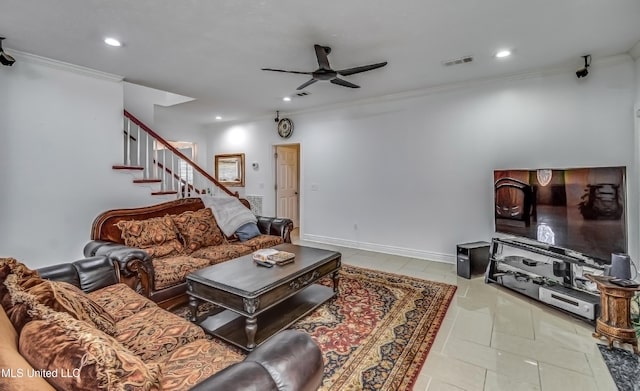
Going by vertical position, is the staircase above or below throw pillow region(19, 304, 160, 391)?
above

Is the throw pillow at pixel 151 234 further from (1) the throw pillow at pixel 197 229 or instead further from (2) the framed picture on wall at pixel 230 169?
(2) the framed picture on wall at pixel 230 169

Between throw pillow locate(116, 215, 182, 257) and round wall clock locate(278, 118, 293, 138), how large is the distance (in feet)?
10.8

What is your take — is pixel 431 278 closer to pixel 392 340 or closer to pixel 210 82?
pixel 392 340

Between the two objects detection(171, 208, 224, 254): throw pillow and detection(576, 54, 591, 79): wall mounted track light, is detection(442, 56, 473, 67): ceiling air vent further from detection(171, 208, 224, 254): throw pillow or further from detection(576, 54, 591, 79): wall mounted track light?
detection(171, 208, 224, 254): throw pillow

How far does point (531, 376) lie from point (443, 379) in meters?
0.59

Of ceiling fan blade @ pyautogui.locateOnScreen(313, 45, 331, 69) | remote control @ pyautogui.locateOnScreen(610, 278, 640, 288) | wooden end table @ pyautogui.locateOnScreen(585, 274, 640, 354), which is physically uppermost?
ceiling fan blade @ pyautogui.locateOnScreen(313, 45, 331, 69)

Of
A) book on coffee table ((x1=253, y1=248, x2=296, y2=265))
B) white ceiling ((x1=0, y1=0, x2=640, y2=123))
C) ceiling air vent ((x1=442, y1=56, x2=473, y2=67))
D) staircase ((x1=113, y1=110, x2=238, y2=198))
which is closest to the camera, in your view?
white ceiling ((x1=0, y1=0, x2=640, y2=123))

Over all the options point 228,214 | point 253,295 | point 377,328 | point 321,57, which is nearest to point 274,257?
point 253,295

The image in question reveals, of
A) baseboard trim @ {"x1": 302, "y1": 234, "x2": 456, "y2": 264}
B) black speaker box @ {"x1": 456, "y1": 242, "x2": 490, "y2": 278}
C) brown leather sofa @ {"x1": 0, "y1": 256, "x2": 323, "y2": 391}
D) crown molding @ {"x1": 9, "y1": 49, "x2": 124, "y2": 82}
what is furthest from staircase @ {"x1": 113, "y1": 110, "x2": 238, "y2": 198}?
black speaker box @ {"x1": 456, "y1": 242, "x2": 490, "y2": 278}

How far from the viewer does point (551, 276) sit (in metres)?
3.03

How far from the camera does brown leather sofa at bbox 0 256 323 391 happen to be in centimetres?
75

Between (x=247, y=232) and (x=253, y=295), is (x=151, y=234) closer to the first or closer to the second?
(x=247, y=232)

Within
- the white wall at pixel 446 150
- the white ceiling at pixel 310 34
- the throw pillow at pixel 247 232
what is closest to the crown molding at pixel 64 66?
the white ceiling at pixel 310 34

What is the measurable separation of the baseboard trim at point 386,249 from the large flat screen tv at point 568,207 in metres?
1.01
